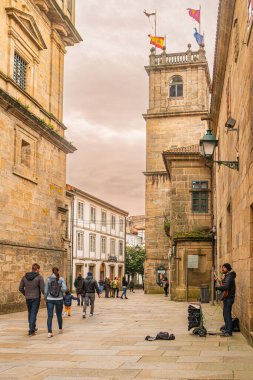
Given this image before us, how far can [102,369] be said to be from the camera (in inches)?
306

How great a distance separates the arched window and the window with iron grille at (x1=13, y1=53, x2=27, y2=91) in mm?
25997

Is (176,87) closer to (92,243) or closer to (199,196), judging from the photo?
(92,243)

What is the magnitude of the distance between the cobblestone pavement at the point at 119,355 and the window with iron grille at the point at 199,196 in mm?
15309

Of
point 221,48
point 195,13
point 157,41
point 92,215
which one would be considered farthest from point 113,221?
point 221,48

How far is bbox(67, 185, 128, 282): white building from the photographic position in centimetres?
4969

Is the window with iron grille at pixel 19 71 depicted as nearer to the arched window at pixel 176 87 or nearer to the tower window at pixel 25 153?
the tower window at pixel 25 153

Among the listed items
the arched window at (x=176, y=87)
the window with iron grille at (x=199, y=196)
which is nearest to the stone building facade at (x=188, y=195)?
the window with iron grille at (x=199, y=196)

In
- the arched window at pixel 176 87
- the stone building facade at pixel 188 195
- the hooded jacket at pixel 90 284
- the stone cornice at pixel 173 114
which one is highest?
the arched window at pixel 176 87

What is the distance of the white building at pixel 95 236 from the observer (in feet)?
163

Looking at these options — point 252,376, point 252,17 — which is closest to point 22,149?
point 252,17

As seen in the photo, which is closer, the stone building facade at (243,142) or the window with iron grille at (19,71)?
the stone building facade at (243,142)

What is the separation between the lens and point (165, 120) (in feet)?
147

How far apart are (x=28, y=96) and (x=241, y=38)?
10.6m

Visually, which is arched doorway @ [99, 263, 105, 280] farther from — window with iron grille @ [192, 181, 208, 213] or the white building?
window with iron grille @ [192, 181, 208, 213]
